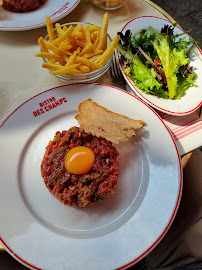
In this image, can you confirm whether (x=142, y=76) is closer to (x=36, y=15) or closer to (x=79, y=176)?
(x=79, y=176)

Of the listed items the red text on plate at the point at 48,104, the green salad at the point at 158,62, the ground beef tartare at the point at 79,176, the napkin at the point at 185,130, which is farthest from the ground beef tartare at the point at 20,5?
the napkin at the point at 185,130

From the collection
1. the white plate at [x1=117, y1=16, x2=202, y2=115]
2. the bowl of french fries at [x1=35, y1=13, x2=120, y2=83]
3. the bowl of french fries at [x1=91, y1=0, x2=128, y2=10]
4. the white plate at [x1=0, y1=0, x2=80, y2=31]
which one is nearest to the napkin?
the white plate at [x1=117, y1=16, x2=202, y2=115]

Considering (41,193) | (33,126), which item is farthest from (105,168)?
(33,126)

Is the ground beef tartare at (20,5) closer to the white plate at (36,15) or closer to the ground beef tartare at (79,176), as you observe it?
the white plate at (36,15)

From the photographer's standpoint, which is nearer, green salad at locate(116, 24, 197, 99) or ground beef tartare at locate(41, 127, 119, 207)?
ground beef tartare at locate(41, 127, 119, 207)

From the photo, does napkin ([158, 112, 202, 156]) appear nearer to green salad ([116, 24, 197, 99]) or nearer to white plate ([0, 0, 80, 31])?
green salad ([116, 24, 197, 99])

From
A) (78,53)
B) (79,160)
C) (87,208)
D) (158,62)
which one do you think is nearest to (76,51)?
(78,53)
